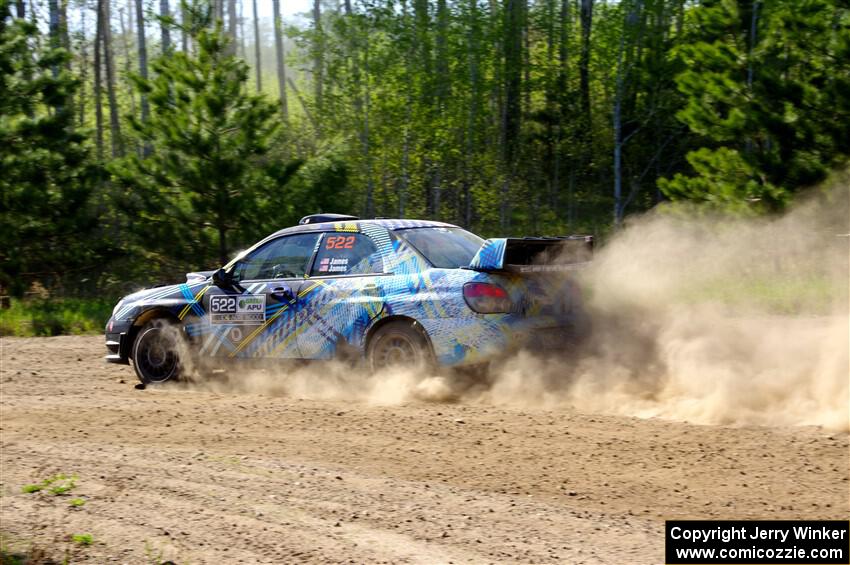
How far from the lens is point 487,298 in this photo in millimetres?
7902

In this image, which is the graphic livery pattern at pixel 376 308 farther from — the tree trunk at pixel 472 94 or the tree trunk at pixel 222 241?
the tree trunk at pixel 472 94

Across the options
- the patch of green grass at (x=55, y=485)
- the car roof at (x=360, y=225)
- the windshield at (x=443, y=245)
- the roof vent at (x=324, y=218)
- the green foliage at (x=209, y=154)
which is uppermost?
the green foliage at (x=209, y=154)

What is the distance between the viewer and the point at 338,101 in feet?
91.6

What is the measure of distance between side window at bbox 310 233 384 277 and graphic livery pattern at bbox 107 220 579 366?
0.06 meters

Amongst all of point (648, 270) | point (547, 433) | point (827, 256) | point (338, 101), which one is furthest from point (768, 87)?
point (338, 101)

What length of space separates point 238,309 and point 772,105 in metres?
11.9

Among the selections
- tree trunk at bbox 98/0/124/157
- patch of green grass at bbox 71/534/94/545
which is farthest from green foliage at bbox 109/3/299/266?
tree trunk at bbox 98/0/124/157

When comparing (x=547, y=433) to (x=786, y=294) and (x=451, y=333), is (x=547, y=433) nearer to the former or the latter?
(x=451, y=333)

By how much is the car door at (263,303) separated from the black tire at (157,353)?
0.44 metres

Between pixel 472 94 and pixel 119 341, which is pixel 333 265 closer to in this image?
pixel 119 341

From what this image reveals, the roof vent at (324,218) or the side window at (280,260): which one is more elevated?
the roof vent at (324,218)

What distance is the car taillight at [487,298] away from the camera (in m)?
7.90

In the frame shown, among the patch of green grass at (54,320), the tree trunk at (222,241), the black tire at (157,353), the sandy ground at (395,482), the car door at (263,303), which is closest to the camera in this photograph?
the sandy ground at (395,482)

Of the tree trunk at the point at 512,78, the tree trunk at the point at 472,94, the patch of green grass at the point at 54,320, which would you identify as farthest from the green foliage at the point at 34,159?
Result: the tree trunk at the point at 512,78
